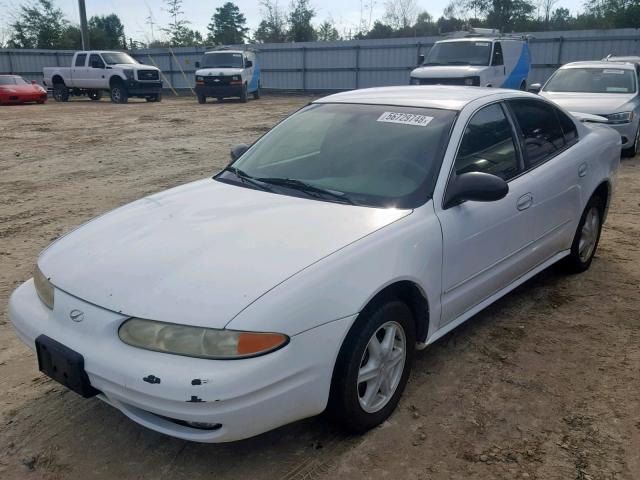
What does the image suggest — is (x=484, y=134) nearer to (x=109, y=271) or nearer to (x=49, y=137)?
(x=109, y=271)

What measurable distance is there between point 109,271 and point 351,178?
1399 millimetres

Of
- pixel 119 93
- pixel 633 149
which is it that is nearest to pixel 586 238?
pixel 633 149

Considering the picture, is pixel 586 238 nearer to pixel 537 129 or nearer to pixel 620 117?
pixel 537 129

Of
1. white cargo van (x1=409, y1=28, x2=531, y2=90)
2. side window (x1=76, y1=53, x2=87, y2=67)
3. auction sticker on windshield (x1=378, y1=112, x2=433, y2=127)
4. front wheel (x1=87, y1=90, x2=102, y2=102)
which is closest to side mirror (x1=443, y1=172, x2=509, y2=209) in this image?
auction sticker on windshield (x1=378, y1=112, x2=433, y2=127)

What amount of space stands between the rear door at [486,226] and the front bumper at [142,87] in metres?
23.0

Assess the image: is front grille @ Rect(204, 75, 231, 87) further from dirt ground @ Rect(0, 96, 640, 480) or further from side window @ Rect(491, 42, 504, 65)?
dirt ground @ Rect(0, 96, 640, 480)

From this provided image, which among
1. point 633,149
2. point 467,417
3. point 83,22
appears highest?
point 83,22

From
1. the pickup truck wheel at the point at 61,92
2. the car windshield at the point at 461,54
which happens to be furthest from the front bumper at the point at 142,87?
the car windshield at the point at 461,54

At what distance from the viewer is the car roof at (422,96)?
362 centimetres

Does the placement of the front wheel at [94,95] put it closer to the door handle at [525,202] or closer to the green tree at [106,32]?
the green tree at [106,32]

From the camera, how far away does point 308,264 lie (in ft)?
8.13

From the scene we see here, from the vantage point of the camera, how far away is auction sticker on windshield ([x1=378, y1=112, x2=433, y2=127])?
11.4 ft

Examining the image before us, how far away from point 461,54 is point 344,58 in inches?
585

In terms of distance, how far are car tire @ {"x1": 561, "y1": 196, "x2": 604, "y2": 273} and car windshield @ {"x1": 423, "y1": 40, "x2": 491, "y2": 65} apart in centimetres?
1049
